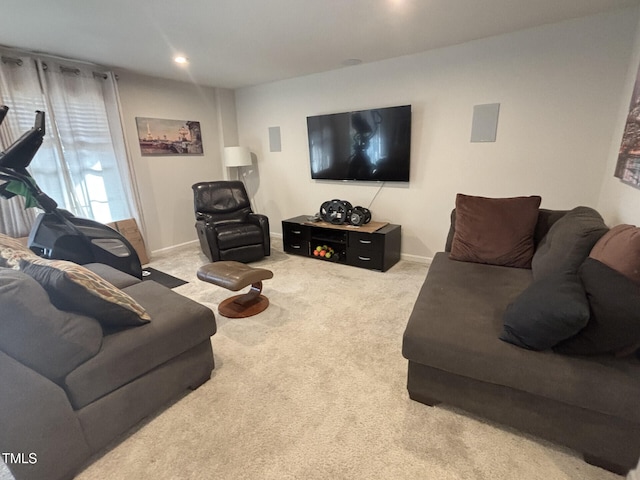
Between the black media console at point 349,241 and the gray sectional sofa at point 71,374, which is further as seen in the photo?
the black media console at point 349,241

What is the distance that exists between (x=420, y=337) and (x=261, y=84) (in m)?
4.23

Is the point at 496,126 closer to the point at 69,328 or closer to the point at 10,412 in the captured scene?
the point at 69,328

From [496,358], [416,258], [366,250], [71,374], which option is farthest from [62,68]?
[496,358]

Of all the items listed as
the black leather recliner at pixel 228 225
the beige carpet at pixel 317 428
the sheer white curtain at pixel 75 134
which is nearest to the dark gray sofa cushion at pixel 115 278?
the beige carpet at pixel 317 428

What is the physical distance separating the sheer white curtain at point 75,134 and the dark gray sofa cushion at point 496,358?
12.3ft

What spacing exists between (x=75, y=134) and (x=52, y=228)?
1.22 m

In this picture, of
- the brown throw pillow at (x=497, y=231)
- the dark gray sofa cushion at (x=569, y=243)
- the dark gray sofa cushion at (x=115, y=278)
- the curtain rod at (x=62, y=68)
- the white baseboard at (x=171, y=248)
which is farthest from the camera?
the white baseboard at (x=171, y=248)

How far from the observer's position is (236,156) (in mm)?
4410

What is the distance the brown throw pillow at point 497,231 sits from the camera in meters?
2.22

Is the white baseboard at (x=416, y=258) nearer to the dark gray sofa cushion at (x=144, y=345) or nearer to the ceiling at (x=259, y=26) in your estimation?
the ceiling at (x=259, y=26)

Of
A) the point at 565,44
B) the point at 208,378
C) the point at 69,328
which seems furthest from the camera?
the point at 565,44

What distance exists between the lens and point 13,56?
111 inches

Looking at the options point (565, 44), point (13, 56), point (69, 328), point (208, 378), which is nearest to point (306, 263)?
point (208, 378)

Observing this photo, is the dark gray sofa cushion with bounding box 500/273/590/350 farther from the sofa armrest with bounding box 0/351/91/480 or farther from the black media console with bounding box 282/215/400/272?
the black media console with bounding box 282/215/400/272
